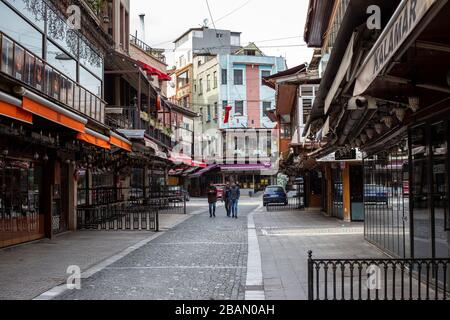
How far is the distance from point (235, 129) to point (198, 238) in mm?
46441

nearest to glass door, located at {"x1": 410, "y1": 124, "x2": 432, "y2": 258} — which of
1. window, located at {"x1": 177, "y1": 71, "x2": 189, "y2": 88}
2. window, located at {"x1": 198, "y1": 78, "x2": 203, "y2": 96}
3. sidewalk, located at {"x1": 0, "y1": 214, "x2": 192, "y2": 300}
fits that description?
sidewalk, located at {"x1": 0, "y1": 214, "x2": 192, "y2": 300}

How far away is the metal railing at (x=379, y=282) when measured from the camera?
259 inches

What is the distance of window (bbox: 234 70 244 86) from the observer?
208 feet

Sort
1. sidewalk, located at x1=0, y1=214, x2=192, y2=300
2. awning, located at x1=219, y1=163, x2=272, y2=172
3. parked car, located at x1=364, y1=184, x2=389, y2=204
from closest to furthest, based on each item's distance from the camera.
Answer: sidewalk, located at x1=0, y1=214, x2=192, y2=300 → parked car, located at x1=364, y1=184, x2=389, y2=204 → awning, located at x1=219, y1=163, x2=272, y2=172

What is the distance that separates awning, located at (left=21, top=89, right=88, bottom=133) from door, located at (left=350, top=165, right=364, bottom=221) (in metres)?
12.8

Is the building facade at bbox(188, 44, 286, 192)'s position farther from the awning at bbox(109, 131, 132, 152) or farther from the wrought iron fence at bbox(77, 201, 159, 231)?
the awning at bbox(109, 131, 132, 152)

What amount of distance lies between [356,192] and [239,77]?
137ft

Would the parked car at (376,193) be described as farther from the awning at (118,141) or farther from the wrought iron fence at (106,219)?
the wrought iron fence at (106,219)

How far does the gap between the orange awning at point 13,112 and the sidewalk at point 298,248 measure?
16.9 feet

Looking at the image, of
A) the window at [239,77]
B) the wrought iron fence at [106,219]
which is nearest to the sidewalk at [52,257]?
the wrought iron fence at [106,219]

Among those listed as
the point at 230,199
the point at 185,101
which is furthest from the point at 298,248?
the point at 185,101
